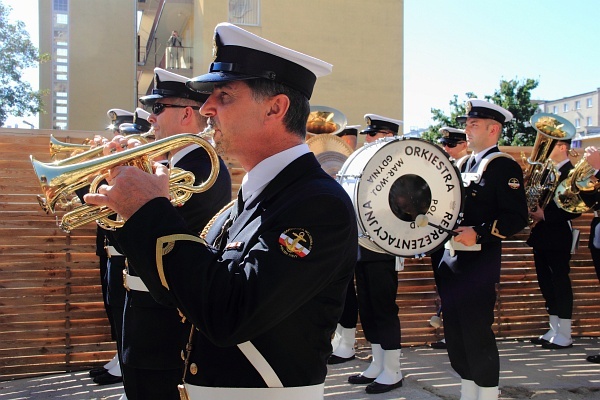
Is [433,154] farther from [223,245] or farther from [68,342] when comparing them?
[68,342]

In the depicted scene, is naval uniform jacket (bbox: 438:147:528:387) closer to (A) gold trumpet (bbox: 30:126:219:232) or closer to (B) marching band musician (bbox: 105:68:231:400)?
(B) marching band musician (bbox: 105:68:231:400)

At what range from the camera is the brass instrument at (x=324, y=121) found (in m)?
6.79

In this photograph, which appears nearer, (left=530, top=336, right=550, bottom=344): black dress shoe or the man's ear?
the man's ear

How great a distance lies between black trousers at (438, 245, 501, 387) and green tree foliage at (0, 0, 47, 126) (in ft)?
87.2

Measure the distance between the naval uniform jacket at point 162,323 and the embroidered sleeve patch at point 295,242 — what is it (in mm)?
1504

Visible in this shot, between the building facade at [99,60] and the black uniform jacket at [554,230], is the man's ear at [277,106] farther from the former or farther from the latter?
the building facade at [99,60]

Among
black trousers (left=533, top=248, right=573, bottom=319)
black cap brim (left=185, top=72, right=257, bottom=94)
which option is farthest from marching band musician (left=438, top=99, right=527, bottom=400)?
black trousers (left=533, top=248, right=573, bottom=319)

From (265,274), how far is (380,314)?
13.5 ft

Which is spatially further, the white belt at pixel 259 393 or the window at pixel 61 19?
the window at pixel 61 19

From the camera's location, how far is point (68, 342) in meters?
6.12

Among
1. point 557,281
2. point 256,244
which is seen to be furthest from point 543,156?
point 256,244

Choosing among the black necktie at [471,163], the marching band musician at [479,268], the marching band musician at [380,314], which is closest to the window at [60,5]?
the marching band musician at [380,314]

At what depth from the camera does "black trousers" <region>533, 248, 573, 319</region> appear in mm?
7027

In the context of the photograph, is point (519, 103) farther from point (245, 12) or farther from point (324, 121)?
point (324, 121)
